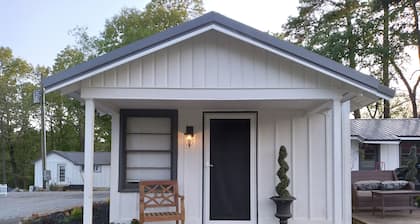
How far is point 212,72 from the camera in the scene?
6234 millimetres

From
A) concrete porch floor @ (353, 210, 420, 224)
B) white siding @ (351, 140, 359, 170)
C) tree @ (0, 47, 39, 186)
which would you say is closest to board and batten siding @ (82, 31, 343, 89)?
concrete porch floor @ (353, 210, 420, 224)

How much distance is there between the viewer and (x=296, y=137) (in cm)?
767

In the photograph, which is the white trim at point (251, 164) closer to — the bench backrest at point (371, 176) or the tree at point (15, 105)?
the bench backrest at point (371, 176)

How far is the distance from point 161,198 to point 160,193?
0.26ft

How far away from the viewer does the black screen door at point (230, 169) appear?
768 centimetres

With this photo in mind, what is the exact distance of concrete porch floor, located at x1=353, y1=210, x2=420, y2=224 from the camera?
323 inches

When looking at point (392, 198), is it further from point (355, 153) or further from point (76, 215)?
point (355, 153)

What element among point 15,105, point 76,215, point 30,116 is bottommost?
point 76,215

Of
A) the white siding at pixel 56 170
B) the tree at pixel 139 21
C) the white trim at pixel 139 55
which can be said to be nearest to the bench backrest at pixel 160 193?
the white trim at pixel 139 55

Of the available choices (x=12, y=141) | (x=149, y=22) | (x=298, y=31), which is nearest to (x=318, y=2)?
(x=298, y=31)

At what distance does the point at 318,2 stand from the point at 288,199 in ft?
58.4

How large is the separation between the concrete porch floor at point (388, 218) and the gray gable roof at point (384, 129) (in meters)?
7.07

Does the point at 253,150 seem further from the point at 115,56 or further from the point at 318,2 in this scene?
the point at 318,2

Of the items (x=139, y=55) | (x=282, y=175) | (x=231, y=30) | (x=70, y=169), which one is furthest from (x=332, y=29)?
(x=70, y=169)
